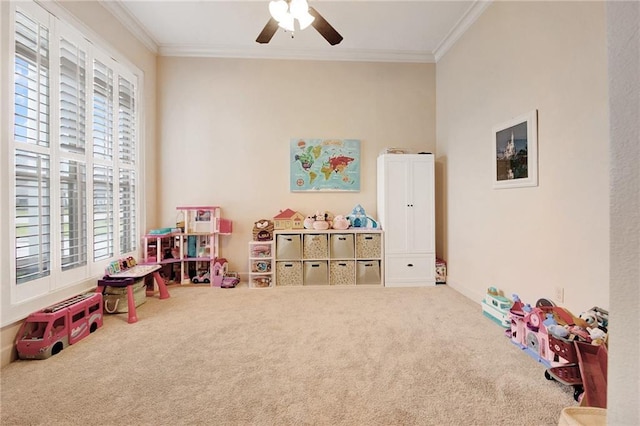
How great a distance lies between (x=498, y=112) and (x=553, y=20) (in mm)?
726

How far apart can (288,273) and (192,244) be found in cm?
130

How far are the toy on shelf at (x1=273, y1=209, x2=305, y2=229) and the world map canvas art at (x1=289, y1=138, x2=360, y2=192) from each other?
397 mm

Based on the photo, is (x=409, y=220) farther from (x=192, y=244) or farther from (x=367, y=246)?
(x=192, y=244)

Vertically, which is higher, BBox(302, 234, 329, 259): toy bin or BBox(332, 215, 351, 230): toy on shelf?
BBox(332, 215, 351, 230): toy on shelf

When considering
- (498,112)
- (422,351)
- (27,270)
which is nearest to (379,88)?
(498,112)

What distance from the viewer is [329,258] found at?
352 centimetres

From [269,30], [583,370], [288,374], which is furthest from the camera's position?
[269,30]

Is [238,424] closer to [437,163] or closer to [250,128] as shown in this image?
[250,128]

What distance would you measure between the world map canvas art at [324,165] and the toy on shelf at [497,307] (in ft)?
6.53

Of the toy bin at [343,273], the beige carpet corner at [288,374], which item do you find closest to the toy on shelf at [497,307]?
the beige carpet corner at [288,374]

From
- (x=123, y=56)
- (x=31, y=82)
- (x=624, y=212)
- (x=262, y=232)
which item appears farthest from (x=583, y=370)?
(x=123, y=56)

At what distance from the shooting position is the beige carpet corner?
137 cm

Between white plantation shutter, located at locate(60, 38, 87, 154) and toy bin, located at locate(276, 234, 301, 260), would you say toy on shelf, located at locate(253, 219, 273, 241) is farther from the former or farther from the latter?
white plantation shutter, located at locate(60, 38, 87, 154)

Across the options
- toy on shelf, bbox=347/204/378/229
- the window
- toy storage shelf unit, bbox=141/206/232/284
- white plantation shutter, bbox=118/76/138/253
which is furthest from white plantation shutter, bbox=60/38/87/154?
toy on shelf, bbox=347/204/378/229
